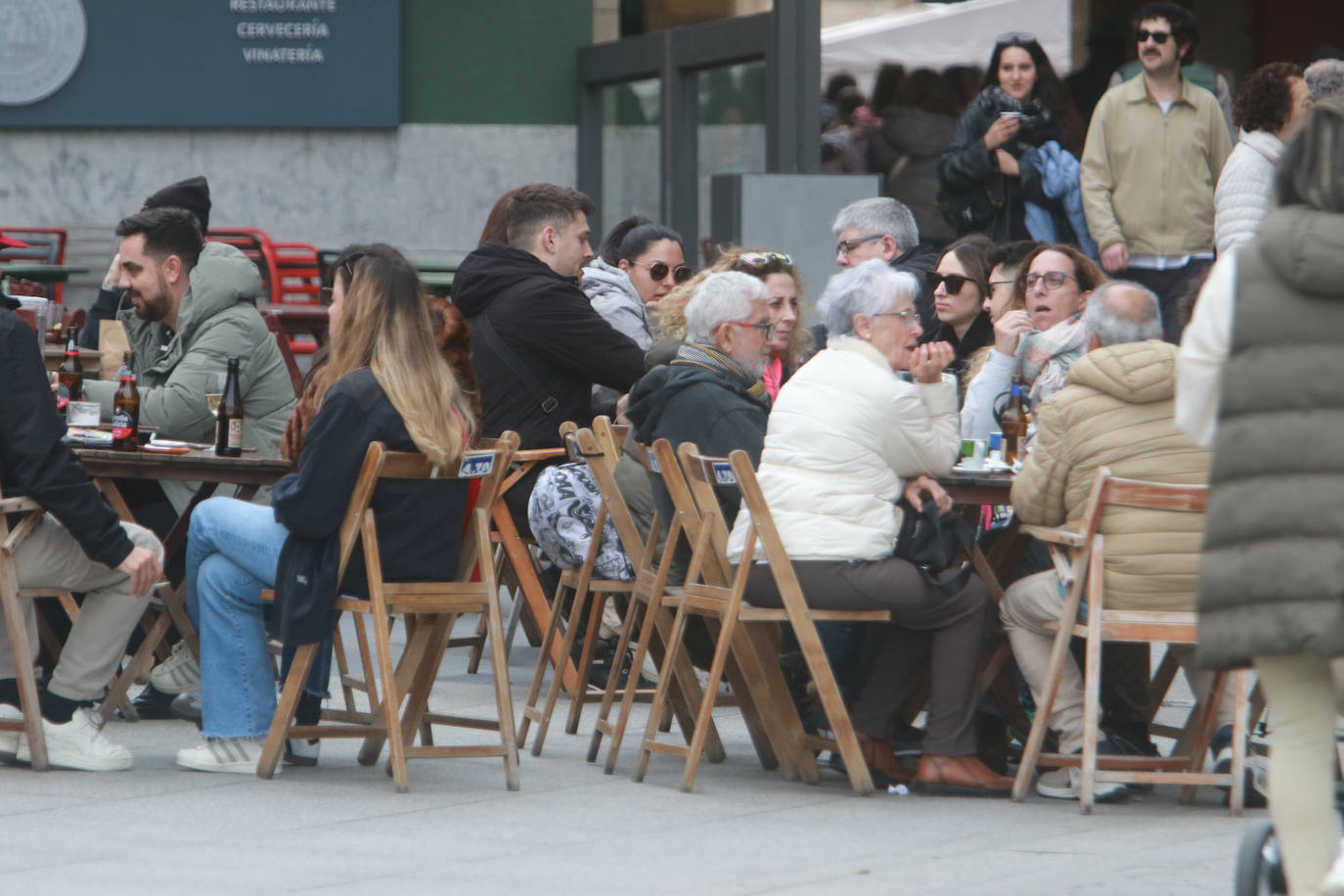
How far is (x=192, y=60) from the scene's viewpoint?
1554cm

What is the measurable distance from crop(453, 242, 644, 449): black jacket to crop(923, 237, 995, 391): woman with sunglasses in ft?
4.34

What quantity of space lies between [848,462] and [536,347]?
2467 mm

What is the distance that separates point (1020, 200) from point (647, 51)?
447cm

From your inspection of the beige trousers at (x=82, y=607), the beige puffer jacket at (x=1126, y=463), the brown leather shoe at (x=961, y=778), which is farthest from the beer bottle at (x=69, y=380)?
the beige puffer jacket at (x=1126, y=463)

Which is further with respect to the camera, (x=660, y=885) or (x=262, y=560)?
(x=262, y=560)

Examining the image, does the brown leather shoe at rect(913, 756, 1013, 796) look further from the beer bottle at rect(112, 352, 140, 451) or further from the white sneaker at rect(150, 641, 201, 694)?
the beer bottle at rect(112, 352, 140, 451)

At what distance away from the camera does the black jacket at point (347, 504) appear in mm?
5766

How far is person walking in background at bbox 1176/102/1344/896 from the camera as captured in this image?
395cm

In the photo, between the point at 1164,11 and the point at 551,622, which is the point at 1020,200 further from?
the point at 551,622

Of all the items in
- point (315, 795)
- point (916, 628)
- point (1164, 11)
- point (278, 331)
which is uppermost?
point (1164, 11)

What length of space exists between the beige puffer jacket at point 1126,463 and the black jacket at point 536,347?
253 centimetres

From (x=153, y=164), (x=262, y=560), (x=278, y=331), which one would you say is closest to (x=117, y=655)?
(x=262, y=560)

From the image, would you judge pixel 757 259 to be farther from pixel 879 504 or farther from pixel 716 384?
pixel 879 504

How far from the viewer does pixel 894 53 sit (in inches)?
504
